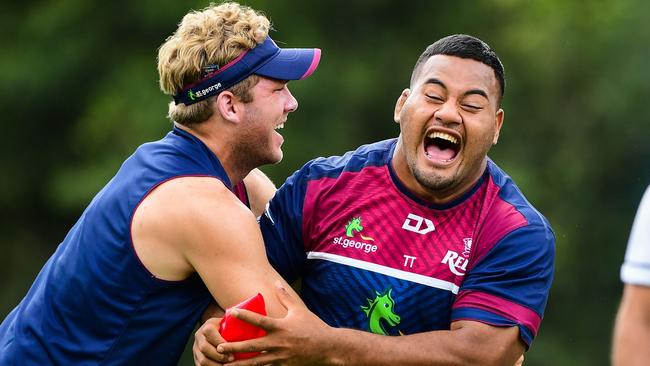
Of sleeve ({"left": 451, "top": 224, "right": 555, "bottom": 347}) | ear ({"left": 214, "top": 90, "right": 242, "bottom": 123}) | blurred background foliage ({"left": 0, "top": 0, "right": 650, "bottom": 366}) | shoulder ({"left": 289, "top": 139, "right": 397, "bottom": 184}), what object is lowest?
blurred background foliage ({"left": 0, "top": 0, "right": 650, "bottom": 366})

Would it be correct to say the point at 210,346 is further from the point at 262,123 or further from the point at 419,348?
the point at 262,123

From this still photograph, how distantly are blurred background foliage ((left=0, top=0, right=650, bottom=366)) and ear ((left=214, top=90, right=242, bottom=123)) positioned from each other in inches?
438

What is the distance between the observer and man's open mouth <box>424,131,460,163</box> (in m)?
5.76

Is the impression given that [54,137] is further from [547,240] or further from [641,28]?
[547,240]

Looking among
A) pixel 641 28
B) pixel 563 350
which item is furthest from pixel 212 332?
pixel 641 28

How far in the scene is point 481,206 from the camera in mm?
5781

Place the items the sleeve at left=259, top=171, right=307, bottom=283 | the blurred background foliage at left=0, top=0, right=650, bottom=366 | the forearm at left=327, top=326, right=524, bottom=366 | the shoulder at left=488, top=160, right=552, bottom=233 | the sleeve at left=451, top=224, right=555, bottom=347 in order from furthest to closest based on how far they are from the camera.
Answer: the blurred background foliage at left=0, top=0, right=650, bottom=366 → the sleeve at left=259, top=171, right=307, bottom=283 → the shoulder at left=488, top=160, right=552, bottom=233 → the sleeve at left=451, top=224, right=555, bottom=347 → the forearm at left=327, top=326, right=524, bottom=366

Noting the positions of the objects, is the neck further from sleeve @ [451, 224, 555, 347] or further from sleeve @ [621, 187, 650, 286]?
sleeve @ [621, 187, 650, 286]

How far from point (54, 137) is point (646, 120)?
8.63 m

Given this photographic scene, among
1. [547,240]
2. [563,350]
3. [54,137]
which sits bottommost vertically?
[563,350]

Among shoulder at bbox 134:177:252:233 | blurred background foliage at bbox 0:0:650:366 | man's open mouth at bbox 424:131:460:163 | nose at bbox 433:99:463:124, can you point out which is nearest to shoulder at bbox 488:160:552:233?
man's open mouth at bbox 424:131:460:163

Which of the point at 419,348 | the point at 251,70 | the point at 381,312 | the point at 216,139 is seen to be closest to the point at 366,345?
the point at 419,348

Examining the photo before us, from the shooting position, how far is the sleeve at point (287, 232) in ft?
19.4

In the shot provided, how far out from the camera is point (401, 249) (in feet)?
18.9
